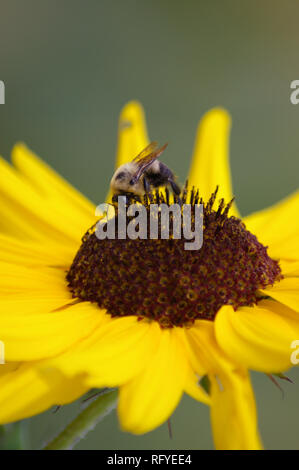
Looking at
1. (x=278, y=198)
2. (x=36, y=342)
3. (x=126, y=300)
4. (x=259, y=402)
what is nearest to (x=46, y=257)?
(x=126, y=300)

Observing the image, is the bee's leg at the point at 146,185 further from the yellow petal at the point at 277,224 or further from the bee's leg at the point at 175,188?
the yellow petal at the point at 277,224

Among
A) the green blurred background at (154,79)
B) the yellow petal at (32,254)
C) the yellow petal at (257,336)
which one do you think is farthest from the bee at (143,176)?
the green blurred background at (154,79)

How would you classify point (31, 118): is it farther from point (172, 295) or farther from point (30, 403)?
point (30, 403)

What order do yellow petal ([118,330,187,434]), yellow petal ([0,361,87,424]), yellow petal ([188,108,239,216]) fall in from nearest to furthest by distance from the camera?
yellow petal ([118,330,187,434]) → yellow petal ([0,361,87,424]) → yellow petal ([188,108,239,216])

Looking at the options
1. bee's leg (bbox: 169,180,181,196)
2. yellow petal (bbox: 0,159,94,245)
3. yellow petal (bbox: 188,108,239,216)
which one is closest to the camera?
bee's leg (bbox: 169,180,181,196)

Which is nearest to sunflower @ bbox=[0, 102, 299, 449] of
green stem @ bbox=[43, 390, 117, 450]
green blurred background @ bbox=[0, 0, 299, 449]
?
Answer: green stem @ bbox=[43, 390, 117, 450]

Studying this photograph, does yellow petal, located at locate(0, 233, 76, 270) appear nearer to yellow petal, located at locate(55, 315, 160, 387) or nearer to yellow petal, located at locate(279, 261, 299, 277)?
yellow petal, located at locate(55, 315, 160, 387)

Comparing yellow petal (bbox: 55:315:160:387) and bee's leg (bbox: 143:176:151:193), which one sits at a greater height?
bee's leg (bbox: 143:176:151:193)
